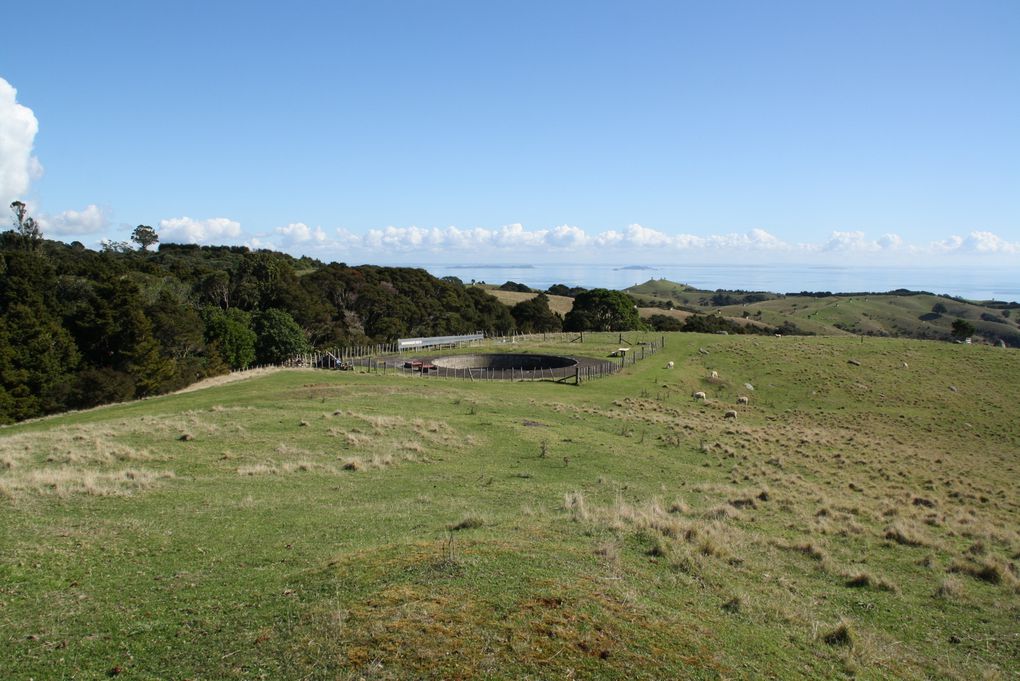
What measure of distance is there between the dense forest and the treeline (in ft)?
0.37

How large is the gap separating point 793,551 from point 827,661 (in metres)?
6.63

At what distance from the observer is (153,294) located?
66.1 metres

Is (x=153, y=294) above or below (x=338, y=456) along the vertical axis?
above

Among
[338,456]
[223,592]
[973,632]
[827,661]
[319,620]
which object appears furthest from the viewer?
[338,456]

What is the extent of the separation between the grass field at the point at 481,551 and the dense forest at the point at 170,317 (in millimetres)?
15490

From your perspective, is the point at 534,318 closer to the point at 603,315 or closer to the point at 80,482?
the point at 603,315

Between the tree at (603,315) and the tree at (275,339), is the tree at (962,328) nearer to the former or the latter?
the tree at (603,315)

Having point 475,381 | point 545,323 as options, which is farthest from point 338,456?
point 545,323

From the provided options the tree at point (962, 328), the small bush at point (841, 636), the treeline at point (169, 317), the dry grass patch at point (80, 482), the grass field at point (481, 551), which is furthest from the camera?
the tree at point (962, 328)

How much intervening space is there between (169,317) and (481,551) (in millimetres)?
56645

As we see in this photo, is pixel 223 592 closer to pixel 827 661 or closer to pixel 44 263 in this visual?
pixel 827 661

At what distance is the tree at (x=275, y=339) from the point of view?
67.0m

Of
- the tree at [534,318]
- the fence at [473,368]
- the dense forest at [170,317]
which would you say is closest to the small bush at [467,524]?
the fence at [473,368]

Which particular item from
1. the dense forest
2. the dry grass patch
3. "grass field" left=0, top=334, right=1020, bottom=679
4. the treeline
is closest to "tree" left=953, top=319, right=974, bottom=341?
the dense forest
